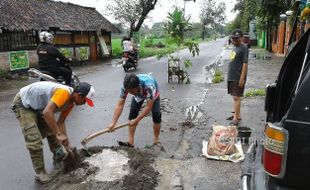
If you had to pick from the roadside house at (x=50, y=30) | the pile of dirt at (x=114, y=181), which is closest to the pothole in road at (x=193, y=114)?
the pile of dirt at (x=114, y=181)

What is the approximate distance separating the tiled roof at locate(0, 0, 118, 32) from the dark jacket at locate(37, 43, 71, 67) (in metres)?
8.24

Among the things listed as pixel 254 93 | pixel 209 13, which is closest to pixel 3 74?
pixel 254 93

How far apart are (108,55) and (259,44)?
20.8 metres

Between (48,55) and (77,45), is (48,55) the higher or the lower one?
the lower one

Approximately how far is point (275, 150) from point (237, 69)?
4.81m

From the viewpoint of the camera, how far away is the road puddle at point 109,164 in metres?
4.52

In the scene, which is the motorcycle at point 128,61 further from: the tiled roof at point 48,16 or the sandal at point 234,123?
the sandal at point 234,123

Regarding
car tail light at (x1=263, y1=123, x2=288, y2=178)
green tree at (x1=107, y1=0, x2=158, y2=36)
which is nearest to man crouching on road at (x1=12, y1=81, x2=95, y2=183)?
car tail light at (x1=263, y1=123, x2=288, y2=178)

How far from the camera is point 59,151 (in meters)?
4.63

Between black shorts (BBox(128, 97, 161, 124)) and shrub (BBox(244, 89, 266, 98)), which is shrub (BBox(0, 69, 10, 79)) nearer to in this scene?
shrub (BBox(244, 89, 266, 98))

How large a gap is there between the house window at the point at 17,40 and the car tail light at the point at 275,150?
16083mm

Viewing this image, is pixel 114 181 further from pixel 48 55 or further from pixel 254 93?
pixel 254 93

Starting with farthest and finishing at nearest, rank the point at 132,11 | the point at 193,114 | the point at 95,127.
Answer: the point at 132,11 < the point at 193,114 < the point at 95,127

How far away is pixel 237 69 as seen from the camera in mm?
7086
